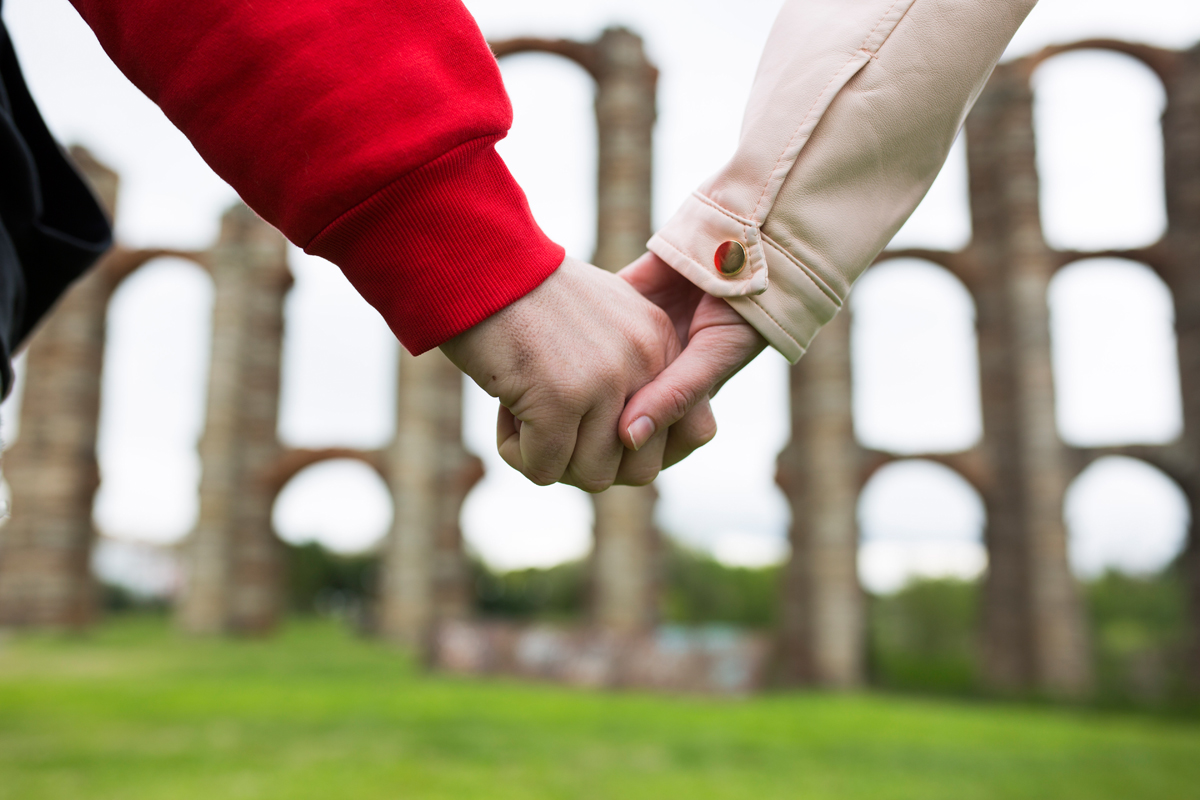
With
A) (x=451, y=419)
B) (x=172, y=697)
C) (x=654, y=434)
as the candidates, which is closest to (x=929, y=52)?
(x=654, y=434)

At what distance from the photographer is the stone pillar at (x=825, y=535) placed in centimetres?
Result: 1595

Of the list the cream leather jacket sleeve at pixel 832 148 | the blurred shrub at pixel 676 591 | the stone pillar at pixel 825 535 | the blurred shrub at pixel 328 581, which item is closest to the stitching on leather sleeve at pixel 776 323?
the cream leather jacket sleeve at pixel 832 148

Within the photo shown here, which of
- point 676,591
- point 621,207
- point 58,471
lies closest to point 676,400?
point 621,207

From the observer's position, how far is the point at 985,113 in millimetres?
18438

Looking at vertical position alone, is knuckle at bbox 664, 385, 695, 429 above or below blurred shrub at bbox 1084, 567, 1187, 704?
above

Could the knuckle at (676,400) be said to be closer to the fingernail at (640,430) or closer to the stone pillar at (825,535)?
the fingernail at (640,430)

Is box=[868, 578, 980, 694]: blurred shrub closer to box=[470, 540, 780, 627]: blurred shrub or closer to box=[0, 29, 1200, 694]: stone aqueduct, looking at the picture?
box=[0, 29, 1200, 694]: stone aqueduct

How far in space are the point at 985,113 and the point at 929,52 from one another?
1966 cm

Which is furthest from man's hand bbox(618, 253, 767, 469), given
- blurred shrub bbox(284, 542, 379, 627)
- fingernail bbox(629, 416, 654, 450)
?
blurred shrub bbox(284, 542, 379, 627)

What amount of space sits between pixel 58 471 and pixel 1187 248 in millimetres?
23799

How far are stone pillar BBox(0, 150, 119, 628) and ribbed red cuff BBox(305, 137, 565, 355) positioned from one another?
21430 mm

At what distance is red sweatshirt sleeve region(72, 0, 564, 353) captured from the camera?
2.88ft

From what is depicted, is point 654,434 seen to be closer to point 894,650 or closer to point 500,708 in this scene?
point 500,708

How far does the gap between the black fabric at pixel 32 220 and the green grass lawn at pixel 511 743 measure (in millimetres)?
5287
